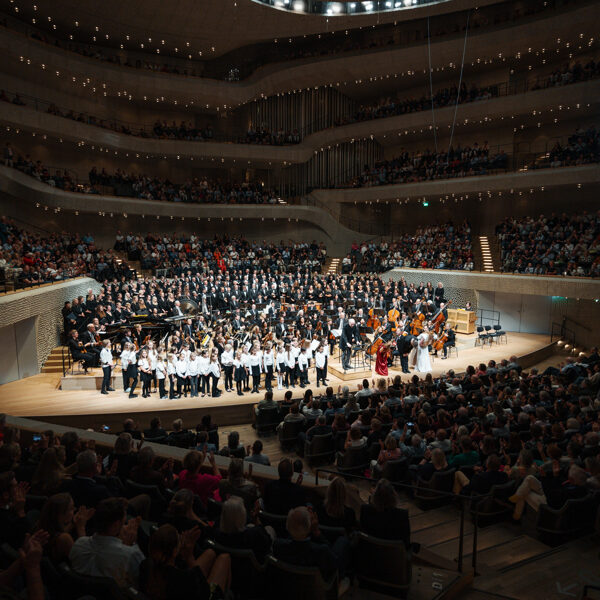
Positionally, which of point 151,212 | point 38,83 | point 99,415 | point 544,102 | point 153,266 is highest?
point 38,83

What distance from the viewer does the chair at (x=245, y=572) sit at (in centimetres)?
308

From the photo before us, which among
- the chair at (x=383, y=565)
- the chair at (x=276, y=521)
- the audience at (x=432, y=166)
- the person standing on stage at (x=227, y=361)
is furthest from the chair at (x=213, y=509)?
the audience at (x=432, y=166)

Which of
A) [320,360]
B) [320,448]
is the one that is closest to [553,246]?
[320,360]

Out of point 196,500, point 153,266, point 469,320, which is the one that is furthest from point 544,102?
point 196,500

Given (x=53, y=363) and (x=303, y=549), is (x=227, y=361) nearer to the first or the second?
(x=53, y=363)

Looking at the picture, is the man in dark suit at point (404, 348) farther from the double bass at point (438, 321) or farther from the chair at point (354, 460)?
the chair at point (354, 460)

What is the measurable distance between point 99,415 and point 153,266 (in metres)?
13.9

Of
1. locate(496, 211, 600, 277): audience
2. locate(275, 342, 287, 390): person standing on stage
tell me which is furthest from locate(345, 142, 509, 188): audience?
locate(275, 342, 287, 390): person standing on stage

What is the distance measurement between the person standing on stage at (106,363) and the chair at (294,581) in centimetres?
1036

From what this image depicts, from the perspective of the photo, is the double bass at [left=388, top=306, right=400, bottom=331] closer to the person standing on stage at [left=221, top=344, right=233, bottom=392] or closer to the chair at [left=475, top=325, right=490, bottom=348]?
the chair at [left=475, top=325, right=490, bottom=348]

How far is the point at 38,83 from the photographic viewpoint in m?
25.6

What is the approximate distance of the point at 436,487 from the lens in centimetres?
564

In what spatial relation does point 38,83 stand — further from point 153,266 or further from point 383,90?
point 383,90

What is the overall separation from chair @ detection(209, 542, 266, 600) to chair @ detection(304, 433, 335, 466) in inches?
191
